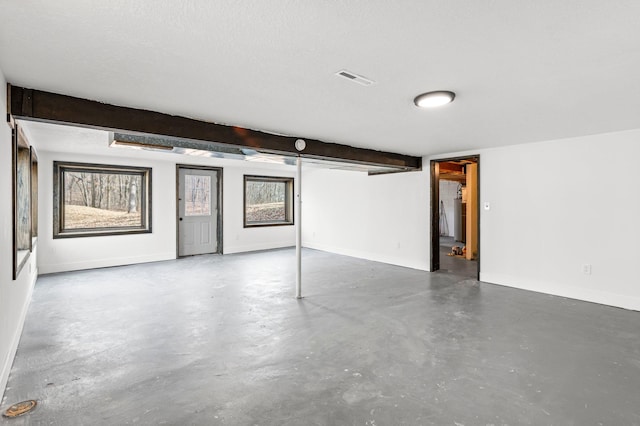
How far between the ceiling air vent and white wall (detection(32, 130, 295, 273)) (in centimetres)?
363

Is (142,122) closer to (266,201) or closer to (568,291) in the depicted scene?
(568,291)

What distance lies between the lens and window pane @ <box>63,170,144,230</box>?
6.04 meters

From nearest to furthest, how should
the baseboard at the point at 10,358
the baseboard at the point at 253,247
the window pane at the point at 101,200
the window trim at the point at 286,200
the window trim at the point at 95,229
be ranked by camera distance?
1. the baseboard at the point at 10,358
2. the window trim at the point at 95,229
3. the window pane at the point at 101,200
4. the baseboard at the point at 253,247
5. the window trim at the point at 286,200

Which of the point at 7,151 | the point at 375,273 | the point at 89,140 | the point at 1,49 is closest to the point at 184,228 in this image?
the point at 89,140

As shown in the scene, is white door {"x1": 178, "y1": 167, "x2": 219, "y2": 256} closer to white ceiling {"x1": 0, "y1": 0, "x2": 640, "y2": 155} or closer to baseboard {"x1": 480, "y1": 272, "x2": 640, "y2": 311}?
white ceiling {"x1": 0, "y1": 0, "x2": 640, "y2": 155}

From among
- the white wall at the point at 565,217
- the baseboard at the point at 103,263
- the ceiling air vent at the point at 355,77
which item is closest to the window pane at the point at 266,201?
the baseboard at the point at 103,263

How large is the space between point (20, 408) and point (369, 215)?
5999mm

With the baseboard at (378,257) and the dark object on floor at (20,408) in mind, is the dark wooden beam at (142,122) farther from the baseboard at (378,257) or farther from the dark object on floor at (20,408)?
the baseboard at (378,257)

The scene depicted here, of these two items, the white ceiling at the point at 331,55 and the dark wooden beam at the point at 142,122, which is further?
the dark wooden beam at the point at 142,122

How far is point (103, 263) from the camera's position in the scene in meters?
6.13

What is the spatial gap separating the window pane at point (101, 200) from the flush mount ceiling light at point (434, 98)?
237 inches

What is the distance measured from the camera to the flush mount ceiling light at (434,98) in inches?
100

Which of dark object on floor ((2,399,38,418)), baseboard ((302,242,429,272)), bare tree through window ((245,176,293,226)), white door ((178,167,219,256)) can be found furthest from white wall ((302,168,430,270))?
dark object on floor ((2,399,38,418))

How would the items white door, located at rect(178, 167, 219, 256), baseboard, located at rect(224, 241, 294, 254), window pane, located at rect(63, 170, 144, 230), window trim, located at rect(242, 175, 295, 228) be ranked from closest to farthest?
window pane, located at rect(63, 170, 144, 230) < white door, located at rect(178, 167, 219, 256) < baseboard, located at rect(224, 241, 294, 254) < window trim, located at rect(242, 175, 295, 228)
